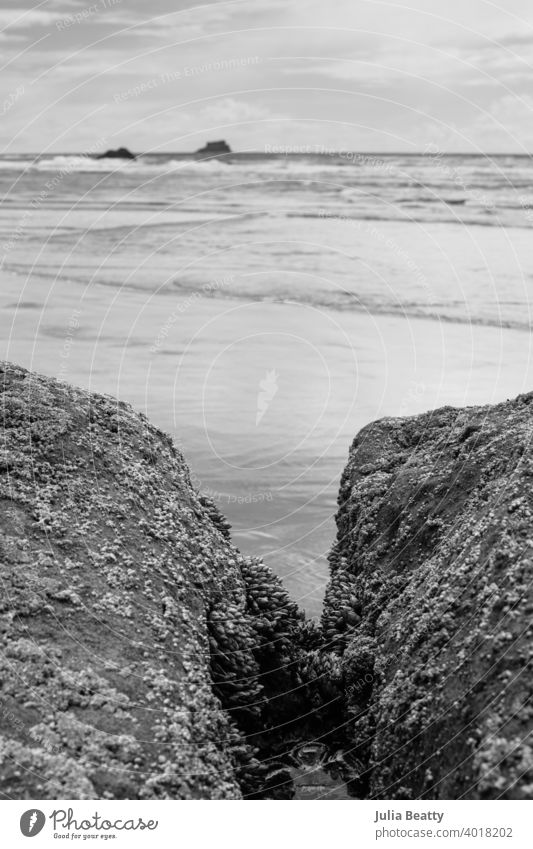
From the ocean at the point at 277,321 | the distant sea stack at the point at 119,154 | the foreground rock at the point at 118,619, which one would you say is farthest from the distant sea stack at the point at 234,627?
the distant sea stack at the point at 119,154

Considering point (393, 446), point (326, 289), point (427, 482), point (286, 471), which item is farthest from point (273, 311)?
point (427, 482)

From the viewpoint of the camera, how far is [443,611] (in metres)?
6.58

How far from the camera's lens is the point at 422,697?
614cm

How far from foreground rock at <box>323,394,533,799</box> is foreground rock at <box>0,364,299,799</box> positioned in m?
0.95

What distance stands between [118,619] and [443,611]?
2583 millimetres

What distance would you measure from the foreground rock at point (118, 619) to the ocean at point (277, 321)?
2223mm

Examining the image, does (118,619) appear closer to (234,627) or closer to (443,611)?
(234,627)

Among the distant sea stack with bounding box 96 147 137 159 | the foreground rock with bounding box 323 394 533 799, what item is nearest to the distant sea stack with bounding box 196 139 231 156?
the distant sea stack with bounding box 96 147 137 159

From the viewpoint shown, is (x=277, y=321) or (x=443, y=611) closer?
(x=443, y=611)

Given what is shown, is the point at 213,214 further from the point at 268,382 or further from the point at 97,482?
the point at 97,482

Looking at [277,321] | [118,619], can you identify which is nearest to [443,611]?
[118,619]

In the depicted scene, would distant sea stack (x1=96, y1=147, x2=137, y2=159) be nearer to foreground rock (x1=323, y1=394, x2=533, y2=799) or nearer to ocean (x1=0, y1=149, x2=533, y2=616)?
ocean (x1=0, y1=149, x2=533, y2=616)

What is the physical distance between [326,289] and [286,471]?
1518 cm

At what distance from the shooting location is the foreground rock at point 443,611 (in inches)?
215
